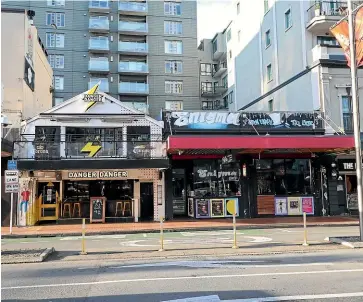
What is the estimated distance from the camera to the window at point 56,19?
4975 cm

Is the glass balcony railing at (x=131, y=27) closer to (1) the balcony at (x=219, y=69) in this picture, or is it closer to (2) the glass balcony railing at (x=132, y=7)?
(2) the glass balcony railing at (x=132, y=7)

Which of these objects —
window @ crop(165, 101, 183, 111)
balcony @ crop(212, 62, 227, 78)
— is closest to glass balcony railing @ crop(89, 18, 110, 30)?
window @ crop(165, 101, 183, 111)

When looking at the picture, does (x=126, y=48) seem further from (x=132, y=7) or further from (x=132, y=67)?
(x=132, y=7)

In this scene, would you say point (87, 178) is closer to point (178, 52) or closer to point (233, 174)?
point (233, 174)

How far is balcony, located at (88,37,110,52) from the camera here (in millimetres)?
49875

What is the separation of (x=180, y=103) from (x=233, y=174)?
31.6m

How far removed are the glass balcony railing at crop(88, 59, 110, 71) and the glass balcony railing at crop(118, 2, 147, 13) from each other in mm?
7515

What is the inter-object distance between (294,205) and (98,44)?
3582 centimetres

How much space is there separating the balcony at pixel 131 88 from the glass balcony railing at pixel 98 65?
8.61 ft

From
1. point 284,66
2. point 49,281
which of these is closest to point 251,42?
point 284,66

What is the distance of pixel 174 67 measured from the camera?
5247 cm

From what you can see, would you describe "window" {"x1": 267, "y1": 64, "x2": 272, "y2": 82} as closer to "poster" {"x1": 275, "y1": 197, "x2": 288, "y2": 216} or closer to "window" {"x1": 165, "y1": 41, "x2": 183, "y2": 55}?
"poster" {"x1": 275, "y1": 197, "x2": 288, "y2": 216}

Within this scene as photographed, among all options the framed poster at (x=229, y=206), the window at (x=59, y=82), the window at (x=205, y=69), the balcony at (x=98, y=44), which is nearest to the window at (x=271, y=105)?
the framed poster at (x=229, y=206)

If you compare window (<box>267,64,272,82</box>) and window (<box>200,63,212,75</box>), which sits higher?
window (<box>200,63,212,75</box>)
